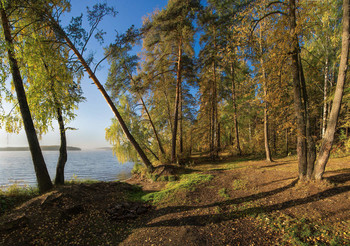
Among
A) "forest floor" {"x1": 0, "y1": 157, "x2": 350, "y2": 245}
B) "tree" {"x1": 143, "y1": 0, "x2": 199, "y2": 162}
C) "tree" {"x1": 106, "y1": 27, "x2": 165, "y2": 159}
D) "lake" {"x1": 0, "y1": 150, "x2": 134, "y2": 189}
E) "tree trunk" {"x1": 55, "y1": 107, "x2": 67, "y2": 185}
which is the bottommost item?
"lake" {"x1": 0, "y1": 150, "x2": 134, "y2": 189}

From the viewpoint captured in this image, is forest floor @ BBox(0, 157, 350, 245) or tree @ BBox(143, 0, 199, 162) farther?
tree @ BBox(143, 0, 199, 162)

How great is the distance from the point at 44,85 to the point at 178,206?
7.04 metres

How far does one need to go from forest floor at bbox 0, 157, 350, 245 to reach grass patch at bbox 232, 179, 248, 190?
0.04 m

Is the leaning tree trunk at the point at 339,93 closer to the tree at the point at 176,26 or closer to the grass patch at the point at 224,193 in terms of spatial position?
the grass patch at the point at 224,193

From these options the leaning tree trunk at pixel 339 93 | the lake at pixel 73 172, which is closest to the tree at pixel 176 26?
the leaning tree trunk at pixel 339 93

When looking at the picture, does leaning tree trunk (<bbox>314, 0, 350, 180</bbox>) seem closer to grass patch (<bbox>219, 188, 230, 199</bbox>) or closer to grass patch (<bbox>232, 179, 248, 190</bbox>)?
grass patch (<bbox>232, 179, 248, 190</bbox>)

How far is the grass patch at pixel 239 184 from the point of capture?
597 cm

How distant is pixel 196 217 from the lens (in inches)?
167

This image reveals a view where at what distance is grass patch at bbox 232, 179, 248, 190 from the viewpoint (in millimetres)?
5973

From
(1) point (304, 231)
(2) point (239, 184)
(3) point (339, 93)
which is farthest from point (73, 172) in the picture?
(3) point (339, 93)

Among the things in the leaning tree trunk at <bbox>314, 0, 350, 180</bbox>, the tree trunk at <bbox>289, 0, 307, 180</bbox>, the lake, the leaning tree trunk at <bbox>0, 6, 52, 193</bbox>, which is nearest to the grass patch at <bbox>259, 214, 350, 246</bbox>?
the leaning tree trunk at <bbox>314, 0, 350, 180</bbox>

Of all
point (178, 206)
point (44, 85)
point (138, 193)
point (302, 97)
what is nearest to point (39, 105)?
point (44, 85)

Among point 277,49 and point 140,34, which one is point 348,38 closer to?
point 277,49

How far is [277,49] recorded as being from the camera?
5855 millimetres
